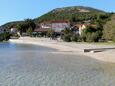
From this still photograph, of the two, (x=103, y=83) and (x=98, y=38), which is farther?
(x=98, y=38)

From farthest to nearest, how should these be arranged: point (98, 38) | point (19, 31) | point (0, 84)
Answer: point (19, 31)
point (98, 38)
point (0, 84)

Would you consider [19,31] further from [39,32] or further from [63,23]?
[63,23]

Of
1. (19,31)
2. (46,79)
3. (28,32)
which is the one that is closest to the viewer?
(46,79)

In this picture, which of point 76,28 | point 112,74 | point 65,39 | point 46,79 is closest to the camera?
point 46,79

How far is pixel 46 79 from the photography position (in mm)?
18250

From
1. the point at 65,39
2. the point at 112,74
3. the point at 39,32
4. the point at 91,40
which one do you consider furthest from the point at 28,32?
the point at 112,74

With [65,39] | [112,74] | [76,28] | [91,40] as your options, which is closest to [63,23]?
[76,28]

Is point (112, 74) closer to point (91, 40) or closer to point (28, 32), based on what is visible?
point (91, 40)

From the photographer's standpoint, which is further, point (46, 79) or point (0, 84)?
point (46, 79)

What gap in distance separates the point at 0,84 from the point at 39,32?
120 meters

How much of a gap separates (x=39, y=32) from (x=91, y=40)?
66.3 metres

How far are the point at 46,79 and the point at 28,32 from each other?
382ft

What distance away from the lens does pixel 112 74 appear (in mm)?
20531

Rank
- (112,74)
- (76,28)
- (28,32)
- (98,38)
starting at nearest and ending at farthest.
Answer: (112,74) < (98,38) < (76,28) < (28,32)
